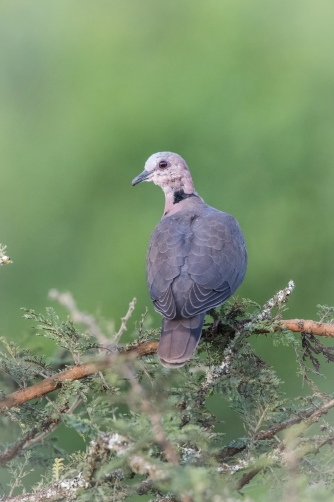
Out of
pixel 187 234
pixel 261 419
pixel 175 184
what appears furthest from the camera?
pixel 175 184

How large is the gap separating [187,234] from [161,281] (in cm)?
39

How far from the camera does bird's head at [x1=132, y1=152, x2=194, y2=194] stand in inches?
171

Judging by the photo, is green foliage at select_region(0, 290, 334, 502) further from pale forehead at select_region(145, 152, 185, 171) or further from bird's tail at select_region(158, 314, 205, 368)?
pale forehead at select_region(145, 152, 185, 171)

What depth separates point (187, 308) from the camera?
2902mm

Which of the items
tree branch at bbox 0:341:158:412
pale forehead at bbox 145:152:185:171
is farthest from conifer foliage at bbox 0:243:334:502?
pale forehead at bbox 145:152:185:171

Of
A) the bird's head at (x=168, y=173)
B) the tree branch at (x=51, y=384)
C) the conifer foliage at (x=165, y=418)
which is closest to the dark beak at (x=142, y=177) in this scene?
the bird's head at (x=168, y=173)

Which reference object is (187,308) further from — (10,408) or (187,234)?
(10,408)

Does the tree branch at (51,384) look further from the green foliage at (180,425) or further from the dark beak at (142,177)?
the dark beak at (142,177)

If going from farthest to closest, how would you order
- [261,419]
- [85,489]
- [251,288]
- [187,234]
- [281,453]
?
[251,288]
[187,234]
[261,419]
[281,453]
[85,489]

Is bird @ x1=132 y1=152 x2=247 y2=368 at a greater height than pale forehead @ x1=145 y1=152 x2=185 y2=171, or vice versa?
pale forehead @ x1=145 y1=152 x2=185 y2=171

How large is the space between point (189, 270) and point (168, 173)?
1.37m

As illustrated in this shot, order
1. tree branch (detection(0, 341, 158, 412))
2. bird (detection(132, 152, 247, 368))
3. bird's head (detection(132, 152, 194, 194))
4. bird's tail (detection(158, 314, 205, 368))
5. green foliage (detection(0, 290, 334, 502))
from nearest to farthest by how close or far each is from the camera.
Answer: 1. green foliage (detection(0, 290, 334, 502))
2. tree branch (detection(0, 341, 158, 412))
3. bird's tail (detection(158, 314, 205, 368))
4. bird (detection(132, 152, 247, 368))
5. bird's head (detection(132, 152, 194, 194))

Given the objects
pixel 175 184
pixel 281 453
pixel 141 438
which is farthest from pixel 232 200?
pixel 141 438

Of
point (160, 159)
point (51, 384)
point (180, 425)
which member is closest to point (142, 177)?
point (160, 159)
